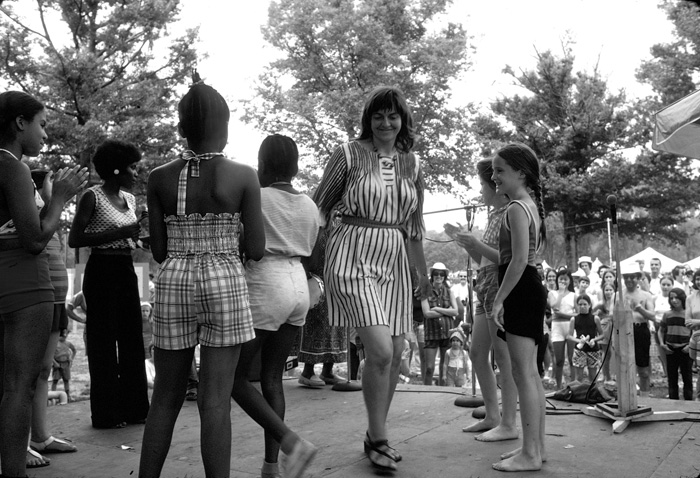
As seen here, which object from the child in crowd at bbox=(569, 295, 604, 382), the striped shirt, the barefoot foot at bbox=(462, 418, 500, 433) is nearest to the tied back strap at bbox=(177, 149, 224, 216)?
the barefoot foot at bbox=(462, 418, 500, 433)

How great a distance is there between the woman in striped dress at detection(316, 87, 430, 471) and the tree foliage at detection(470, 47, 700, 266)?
2582 centimetres

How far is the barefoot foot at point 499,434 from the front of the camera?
4.23m

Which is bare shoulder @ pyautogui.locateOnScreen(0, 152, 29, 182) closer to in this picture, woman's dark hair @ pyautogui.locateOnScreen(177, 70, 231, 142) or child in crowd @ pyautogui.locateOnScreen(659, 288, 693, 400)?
woman's dark hair @ pyautogui.locateOnScreen(177, 70, 231, 142)

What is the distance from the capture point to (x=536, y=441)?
3613 mm

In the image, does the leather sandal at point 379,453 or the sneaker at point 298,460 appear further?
the leather sandal at point 379,453

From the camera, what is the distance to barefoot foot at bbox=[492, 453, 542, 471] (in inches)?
Result: 139

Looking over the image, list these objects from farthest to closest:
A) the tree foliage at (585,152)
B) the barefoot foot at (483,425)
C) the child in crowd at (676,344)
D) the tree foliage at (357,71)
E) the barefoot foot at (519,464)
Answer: the tree foliage at (585,152) < the tree foliage at (357,71) < the child in crowd at (676,344) < the barefoot foot at (483,425) < the barefoot foot at (519,464)

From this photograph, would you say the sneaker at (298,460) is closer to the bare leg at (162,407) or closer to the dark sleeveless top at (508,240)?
the bare leg at (162,407)

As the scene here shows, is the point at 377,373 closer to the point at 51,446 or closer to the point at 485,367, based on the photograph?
the point at 485,367

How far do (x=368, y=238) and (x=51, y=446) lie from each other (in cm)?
225

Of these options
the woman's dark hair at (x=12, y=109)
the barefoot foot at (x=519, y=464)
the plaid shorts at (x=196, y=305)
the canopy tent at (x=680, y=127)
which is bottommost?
the barefoot foot at (x=519, y=464)

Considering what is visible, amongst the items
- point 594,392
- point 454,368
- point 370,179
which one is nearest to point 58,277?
point 370,179

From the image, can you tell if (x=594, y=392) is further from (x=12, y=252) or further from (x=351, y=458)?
(x=12, y=252)

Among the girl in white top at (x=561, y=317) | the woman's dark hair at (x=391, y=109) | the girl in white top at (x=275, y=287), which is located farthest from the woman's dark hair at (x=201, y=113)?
the girl in white top at (x=561, y=317)
